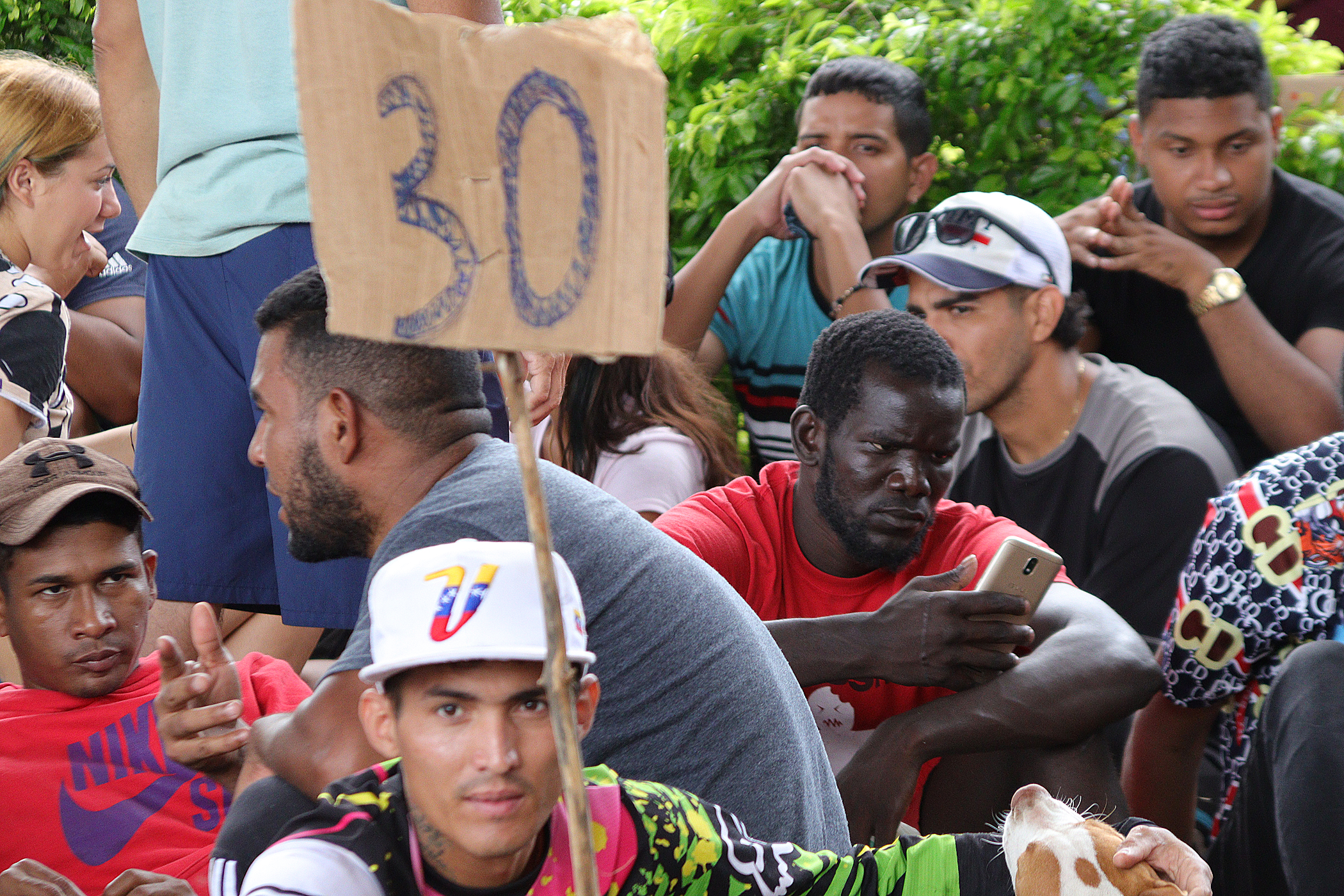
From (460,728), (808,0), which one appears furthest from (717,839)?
(808,0)

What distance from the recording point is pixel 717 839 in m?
1.82

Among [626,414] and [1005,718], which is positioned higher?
[626,414]

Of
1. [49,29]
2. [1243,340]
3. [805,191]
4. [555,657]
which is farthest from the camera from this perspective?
[49,29]

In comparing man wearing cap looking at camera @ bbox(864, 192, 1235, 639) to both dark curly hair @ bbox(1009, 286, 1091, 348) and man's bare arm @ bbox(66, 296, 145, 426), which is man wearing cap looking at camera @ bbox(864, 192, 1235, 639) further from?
man's bare arm @ bbox(66, 296, 145, 426)

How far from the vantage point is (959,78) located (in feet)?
14.5

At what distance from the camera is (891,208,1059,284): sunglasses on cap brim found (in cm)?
379

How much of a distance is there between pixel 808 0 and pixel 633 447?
1892 millimetres

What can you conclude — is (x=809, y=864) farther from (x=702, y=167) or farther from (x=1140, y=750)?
(x=702, y=167)

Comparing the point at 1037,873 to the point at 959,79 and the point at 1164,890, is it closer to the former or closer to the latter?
the point at 1164,890

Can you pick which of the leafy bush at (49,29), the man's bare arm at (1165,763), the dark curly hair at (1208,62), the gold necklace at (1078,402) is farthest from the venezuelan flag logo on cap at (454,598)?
the leafy bush at (49,29)

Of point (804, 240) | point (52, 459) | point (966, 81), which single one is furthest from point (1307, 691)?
point (966, 81)

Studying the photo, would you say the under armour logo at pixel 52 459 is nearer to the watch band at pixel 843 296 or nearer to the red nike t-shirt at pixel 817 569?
the red nike t-shirt at pixel 817 569

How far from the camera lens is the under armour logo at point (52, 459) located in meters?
2.84

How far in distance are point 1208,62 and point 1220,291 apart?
68 cm
